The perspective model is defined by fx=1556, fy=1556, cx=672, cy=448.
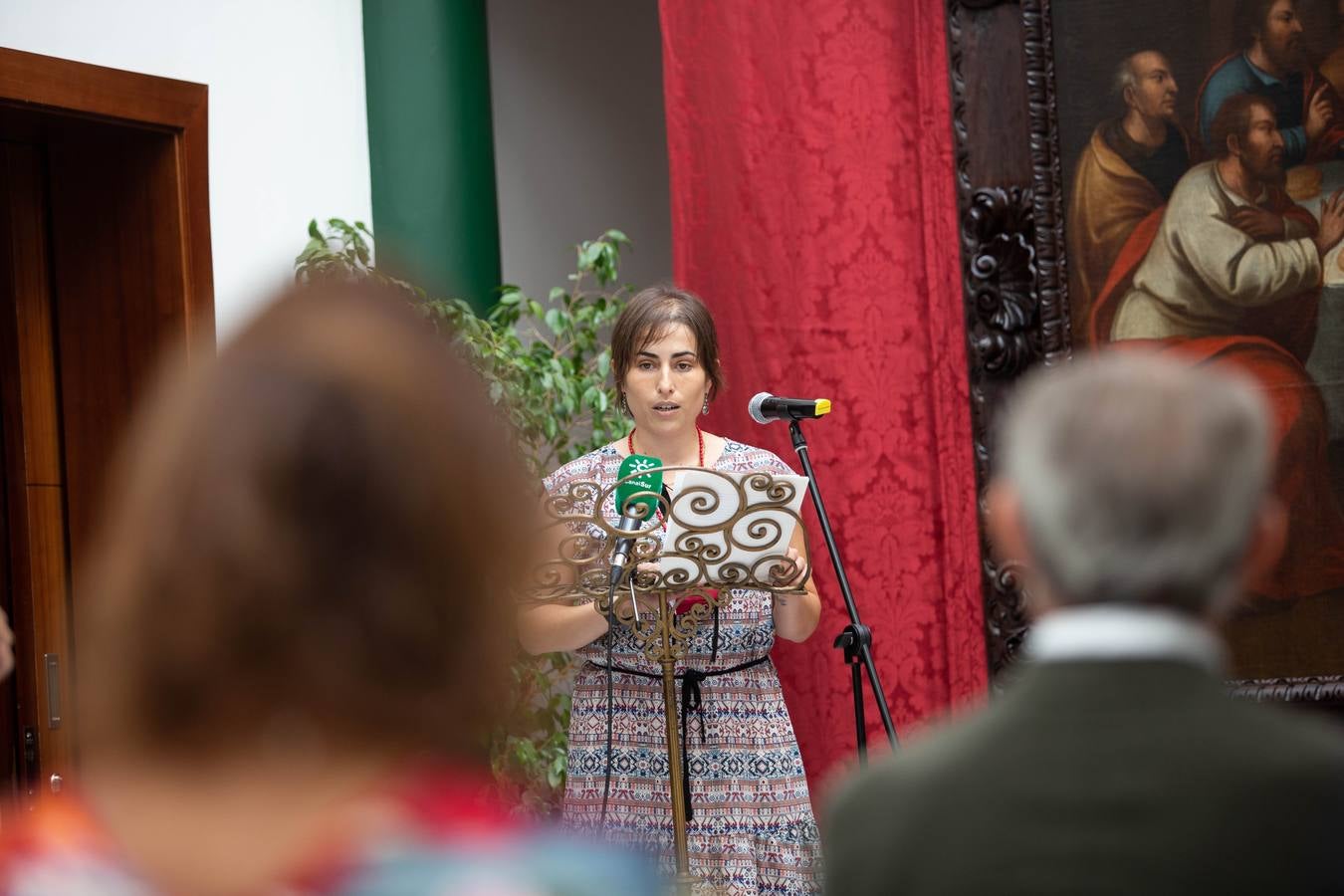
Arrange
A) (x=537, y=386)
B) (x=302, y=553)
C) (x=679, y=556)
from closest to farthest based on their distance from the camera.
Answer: (x=302, y=553) < (x=679, y=556) < (x=537, y=386)

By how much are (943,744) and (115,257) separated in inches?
146

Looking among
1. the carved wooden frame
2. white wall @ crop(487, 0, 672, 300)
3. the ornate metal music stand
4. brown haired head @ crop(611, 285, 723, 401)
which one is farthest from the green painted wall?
the ornate metal music stand

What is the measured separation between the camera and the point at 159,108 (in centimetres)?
414

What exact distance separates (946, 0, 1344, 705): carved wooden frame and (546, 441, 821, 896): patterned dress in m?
1.32

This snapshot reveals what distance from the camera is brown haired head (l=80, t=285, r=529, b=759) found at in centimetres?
85

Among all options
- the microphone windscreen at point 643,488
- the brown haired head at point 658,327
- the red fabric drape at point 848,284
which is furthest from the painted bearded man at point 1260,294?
the microphone windscreen at point 643,488

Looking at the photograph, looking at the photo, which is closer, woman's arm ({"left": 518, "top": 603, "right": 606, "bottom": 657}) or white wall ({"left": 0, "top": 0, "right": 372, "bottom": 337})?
woman's arm ({"left": 518, "top": 603, "right": 606, "bottom": 657})

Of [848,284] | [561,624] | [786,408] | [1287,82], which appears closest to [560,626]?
[561,624]

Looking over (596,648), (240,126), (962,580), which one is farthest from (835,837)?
(240,126)

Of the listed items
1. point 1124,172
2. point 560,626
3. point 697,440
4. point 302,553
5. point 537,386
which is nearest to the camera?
point 302,553

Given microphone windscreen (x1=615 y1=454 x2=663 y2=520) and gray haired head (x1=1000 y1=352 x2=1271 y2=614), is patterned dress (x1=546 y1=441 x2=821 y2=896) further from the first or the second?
gray haired head (x1=1000 y1=352 x2=1271 y2=614)

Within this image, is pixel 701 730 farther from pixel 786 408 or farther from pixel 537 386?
pixel 537 386

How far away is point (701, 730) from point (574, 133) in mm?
4218

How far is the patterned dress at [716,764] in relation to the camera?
324cm
